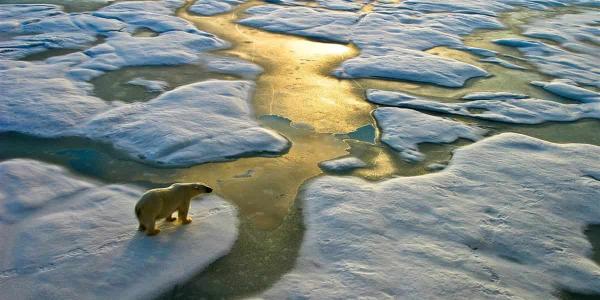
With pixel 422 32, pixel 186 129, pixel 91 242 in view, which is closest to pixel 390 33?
pixel 422 32

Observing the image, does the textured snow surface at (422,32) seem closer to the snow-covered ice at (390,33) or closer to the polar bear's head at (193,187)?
the snow-covered ice at (390,33)

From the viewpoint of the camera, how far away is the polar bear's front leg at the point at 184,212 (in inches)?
147

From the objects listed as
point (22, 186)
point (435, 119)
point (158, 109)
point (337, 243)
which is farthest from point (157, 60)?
point (337, 243)

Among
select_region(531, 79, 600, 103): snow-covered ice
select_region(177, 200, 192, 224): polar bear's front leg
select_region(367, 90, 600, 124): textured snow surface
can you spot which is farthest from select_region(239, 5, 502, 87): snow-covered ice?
select_region(177, 200, 192, 224): polar bear's front leg

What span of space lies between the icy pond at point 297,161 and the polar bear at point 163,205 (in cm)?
11

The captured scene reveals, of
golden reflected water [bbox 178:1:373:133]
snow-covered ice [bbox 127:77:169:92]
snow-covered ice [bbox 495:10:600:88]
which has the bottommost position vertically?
snow-covered ice [bbox 127:77:169:92]

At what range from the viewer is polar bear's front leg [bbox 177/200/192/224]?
3.73m

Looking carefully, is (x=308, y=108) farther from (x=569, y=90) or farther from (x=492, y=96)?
(x=569, y=90)

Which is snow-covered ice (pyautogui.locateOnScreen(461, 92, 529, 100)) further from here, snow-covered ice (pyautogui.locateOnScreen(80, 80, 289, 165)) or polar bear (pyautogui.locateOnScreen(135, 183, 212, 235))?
polar bear (pyautogui.locateOnScreen(135, 183, 212, 235))

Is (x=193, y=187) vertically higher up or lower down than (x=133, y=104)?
higher up

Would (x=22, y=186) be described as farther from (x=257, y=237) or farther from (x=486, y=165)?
(x=486, y=165)

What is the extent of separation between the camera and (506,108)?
257 inches

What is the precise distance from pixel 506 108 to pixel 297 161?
130 inches

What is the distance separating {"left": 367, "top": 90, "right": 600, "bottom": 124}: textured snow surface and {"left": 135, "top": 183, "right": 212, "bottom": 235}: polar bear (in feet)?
11.7
